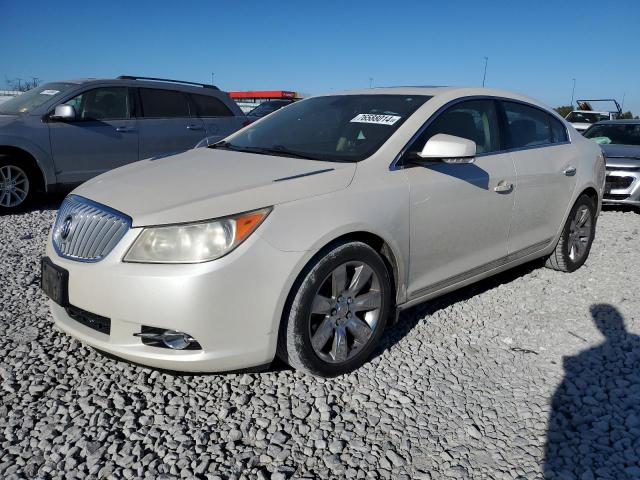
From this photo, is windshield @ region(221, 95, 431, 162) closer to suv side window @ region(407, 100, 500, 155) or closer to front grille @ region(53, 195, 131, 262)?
suv side window @ region(407, 100, 500, 155)

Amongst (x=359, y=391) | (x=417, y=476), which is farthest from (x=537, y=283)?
(x=417, y=476)

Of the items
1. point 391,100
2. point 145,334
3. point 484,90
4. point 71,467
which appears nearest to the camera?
point 71,467

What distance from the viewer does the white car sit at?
8.02 ft

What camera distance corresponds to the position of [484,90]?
3.95 meters

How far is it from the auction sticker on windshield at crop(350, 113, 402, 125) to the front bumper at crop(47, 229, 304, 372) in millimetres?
1236

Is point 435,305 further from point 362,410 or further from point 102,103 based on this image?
point 102,103

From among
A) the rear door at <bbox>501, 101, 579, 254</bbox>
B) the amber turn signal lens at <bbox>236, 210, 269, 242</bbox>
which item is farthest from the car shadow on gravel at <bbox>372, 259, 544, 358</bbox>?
the amber turn signal lens at <bbox>236, 210, 269, 242</bbox>

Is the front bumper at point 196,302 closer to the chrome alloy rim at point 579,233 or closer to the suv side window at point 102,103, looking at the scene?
the chrome alloy rim at point 579,233

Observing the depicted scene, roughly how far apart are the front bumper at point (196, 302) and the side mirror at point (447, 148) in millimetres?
1062

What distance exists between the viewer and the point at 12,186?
6531 mm

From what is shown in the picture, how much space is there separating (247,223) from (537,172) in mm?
2544

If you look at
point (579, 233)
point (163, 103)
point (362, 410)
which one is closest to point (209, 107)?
point (163, 103)

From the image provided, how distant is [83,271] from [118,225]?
27cm

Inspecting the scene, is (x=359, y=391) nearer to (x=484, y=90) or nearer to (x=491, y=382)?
(x=491, y=382)
